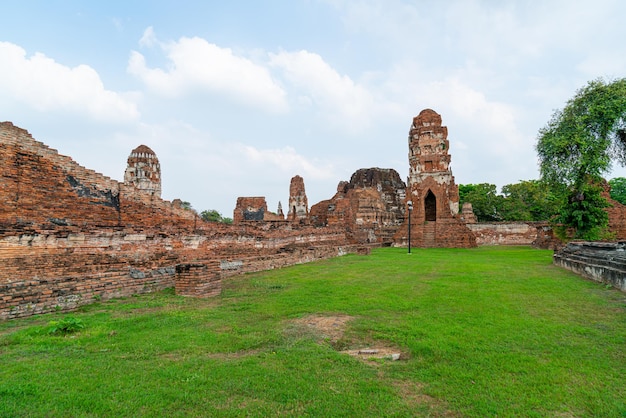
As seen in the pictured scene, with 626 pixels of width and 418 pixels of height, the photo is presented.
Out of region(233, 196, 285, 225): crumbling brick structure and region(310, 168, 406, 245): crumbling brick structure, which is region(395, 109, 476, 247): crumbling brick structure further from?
region(233, 196, 285, 225): crumbling brick structure

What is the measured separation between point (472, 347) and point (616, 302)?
412 cm

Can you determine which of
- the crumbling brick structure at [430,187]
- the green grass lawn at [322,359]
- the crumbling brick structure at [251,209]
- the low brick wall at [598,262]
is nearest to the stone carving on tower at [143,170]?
the crumbling brick structure at [251,209]

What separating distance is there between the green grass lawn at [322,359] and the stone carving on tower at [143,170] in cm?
2574

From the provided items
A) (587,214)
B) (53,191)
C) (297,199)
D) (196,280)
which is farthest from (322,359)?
(297,199)

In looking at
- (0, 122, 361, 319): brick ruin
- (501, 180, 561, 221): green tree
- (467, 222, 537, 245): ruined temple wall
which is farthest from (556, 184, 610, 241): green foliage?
(501, 180, 561, 221): green tree

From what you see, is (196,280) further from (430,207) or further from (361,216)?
(430,207)

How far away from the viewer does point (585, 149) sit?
18891mm

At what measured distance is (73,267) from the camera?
347 inches

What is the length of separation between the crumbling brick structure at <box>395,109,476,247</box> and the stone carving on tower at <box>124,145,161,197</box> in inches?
755

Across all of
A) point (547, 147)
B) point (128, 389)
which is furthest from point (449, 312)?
point (547, 147)

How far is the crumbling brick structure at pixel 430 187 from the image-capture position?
2748cm

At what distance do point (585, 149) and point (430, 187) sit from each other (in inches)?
453

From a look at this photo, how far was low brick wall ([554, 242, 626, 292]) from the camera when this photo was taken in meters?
8.21

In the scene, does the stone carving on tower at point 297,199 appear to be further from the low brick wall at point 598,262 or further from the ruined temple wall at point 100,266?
the low brick wall at point 598,262
